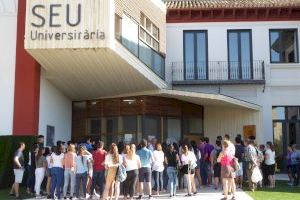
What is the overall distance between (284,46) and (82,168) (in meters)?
14.3

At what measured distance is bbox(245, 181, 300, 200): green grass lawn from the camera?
562 inches

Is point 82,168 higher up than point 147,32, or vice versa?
point 147,32

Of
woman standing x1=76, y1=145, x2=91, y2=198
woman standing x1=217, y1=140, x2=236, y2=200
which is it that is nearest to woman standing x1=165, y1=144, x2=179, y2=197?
woman standing x1=217, y1=140, x2=236, y2=200

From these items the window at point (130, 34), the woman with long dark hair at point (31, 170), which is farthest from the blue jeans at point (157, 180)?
the window at point (130, 34)

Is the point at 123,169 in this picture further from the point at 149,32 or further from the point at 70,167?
the point at 149,32

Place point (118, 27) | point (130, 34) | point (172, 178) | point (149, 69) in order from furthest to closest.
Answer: point (149, 69)
point (130, 34)
point (118, 27)
point (172, 178)

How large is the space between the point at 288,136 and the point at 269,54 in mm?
4170

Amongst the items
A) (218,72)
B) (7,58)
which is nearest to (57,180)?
(7,58)

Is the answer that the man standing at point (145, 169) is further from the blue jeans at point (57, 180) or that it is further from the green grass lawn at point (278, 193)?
the green grass lawn at point (278, 193)

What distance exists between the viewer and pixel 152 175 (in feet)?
51.0

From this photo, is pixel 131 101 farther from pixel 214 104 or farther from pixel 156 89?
pixel 214 104

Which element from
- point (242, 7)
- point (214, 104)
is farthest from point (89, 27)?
point (242, 7)

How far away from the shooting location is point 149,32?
20359mm

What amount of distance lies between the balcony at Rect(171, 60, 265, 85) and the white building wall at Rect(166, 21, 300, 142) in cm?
28
